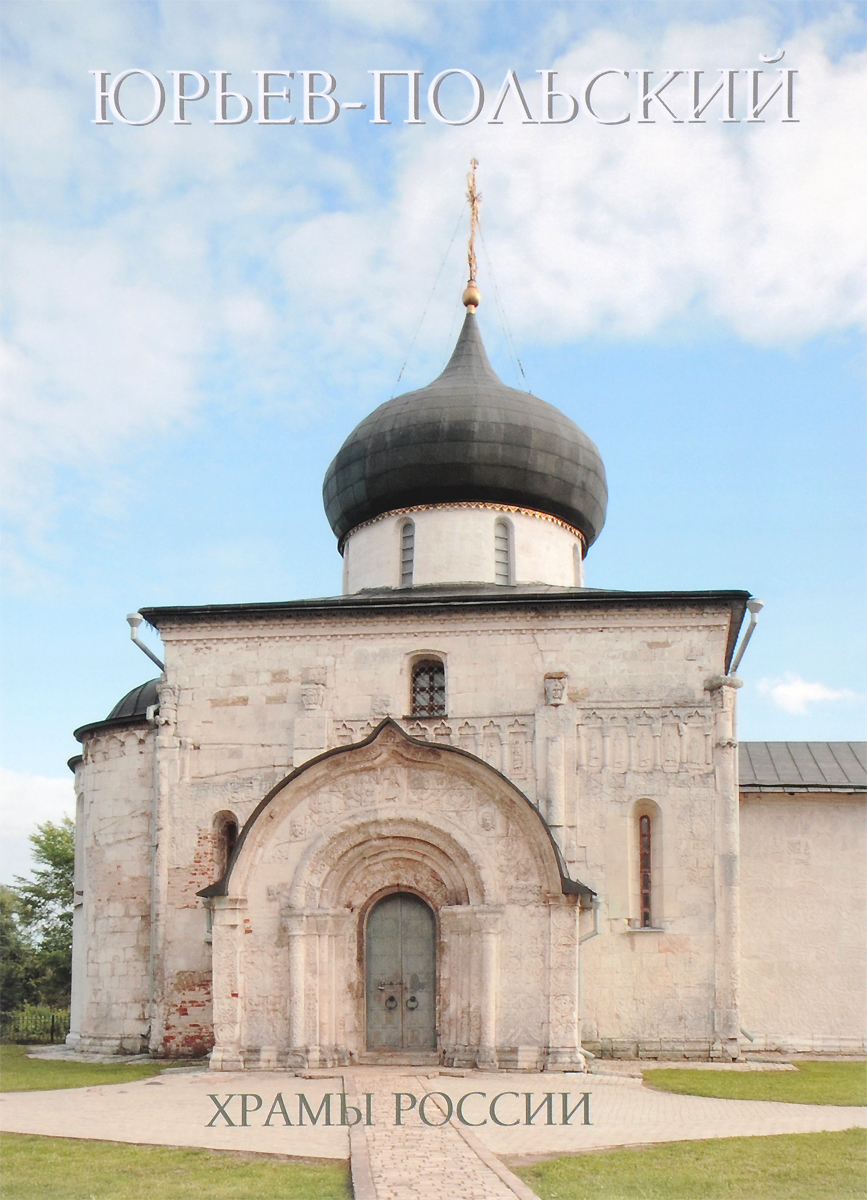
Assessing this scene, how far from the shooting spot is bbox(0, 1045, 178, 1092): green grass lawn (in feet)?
45.8

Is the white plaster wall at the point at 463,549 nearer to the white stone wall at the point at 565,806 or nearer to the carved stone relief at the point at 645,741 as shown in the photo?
the white stone wall at the point at 565,806

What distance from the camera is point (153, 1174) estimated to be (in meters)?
8.55

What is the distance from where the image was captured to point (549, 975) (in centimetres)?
1440

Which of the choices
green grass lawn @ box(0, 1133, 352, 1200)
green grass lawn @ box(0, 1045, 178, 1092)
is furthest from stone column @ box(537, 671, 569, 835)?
green grass lawn @ box(0, 1133, 352, 1200)

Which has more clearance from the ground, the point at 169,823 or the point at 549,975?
the point at 169,823

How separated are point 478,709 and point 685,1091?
5853 mm

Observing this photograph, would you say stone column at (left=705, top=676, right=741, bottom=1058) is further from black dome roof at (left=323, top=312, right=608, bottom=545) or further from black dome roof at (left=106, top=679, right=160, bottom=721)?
black dome roof at (left=106, top=679, right=160, bottom=721)

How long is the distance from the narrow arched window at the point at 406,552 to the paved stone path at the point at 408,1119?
→ 26.6 ft

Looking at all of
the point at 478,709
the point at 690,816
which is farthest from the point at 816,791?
the point at 478,709

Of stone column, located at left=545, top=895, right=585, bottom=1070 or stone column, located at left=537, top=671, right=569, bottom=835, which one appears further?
stone column, located at left=537, top=671, right=569, bottom=835

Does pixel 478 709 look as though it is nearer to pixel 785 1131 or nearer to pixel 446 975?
pixel 446 975

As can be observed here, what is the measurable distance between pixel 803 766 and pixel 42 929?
21564 millimetres

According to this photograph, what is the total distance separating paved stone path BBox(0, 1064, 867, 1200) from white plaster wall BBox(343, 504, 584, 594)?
8.01 m

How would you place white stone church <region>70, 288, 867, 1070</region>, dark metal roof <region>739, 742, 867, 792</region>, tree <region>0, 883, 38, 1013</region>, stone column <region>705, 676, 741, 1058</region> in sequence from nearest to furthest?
white stone church <region>70, 288, 867, 1070</region>, stone column <region>705, 676, 741, 1058</region>, dark metal roof <region>739, 742, 867, 792</region>, tree <region>0, 883, 38, 1013</region>
